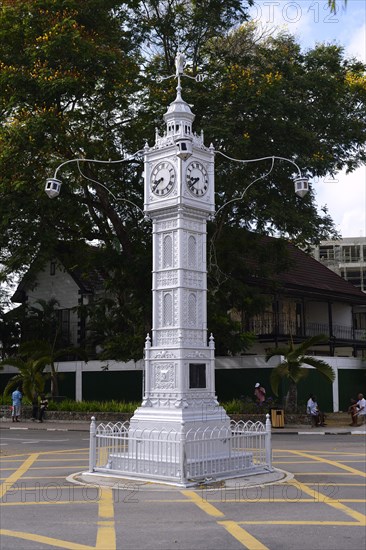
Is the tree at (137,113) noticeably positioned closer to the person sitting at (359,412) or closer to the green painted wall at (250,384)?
→ the green painted wall at (250,384)

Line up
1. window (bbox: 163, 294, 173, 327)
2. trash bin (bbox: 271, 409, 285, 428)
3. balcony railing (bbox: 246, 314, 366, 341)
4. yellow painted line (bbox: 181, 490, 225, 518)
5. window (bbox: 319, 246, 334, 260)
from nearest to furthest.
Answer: yellow painted line (bbox: 181, 490, 225, 518)
window (bbox: 163, 294, 173, 327)
trash bin (bbox: 271, 409, 285, 428)
balcony railing (bbox: 246, 314, 366, 341)
window (bbox: 319, 246, 334, 260)

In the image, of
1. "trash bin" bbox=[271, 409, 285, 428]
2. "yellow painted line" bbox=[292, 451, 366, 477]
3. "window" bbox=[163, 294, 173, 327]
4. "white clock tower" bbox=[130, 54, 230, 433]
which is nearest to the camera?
"white clock tower" bbox=[130, 54, 230, 433]

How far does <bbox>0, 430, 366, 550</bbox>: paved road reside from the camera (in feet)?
26.7

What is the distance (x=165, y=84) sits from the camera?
26.3 meters

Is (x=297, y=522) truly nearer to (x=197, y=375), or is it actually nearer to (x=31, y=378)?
(x=197, y=375)

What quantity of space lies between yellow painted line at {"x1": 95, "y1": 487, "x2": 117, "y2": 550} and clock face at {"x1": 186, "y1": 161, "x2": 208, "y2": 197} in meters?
6.37

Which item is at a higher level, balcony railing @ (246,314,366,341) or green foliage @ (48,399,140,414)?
balcony railing @ (246,314,366,341)

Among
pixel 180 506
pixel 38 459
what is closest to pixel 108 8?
pixel 38 459

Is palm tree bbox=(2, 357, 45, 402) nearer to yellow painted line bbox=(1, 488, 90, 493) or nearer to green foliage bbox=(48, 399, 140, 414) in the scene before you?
green foliage bbox=(48, 399, 140, 414)

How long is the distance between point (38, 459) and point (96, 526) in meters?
8.05

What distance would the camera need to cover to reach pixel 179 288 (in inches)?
552

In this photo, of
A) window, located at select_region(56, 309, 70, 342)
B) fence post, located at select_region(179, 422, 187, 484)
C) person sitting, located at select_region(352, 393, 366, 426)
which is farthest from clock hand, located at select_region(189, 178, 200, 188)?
window, located at select_region(56, 309, 70, 342)

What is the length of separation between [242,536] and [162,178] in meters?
8.38

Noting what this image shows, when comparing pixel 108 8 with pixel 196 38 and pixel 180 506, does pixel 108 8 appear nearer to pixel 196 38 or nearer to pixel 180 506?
pixel 196 38
